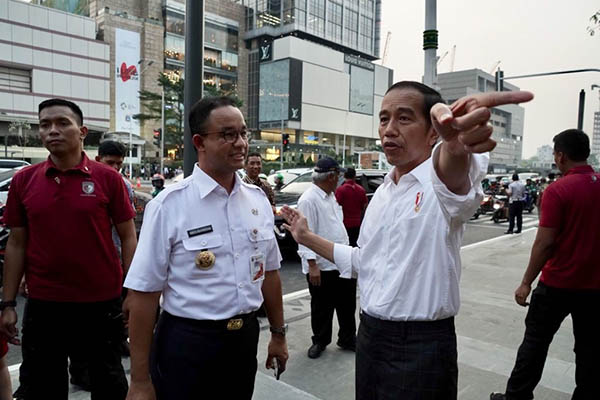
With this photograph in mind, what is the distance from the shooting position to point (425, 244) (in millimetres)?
1738

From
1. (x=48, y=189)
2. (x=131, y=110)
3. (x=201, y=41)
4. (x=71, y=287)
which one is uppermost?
(x=131, y=110)

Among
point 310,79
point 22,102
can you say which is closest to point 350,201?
point 22,102

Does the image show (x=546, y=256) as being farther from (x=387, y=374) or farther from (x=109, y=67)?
(x=109, y=67)

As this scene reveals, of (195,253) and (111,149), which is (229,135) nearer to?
(195,253)

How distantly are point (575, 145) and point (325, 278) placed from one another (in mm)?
2469

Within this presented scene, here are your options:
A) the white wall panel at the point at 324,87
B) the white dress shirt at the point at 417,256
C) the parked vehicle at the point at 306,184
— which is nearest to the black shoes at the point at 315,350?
the white dress shirt at the point at 417,256

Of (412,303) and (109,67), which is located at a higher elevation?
(109,67)

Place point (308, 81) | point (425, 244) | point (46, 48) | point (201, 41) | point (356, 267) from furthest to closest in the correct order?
1. point (308, 81)
2. point (46, 48)
3. point (201, 41)
4. point (356, 267)
5. point (425, 244)

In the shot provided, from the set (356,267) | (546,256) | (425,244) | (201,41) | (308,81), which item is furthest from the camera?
(308,81)

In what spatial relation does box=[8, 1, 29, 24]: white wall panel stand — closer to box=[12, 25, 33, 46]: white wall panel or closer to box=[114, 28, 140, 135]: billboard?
box=[12, 25, 33, 46]: white wall panel

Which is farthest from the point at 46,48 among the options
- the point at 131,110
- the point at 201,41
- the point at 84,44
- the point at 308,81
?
the point at 201,41

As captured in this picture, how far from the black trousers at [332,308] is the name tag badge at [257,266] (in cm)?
212

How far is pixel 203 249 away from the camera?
6.23 feet

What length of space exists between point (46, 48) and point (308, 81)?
36354 millimetres
